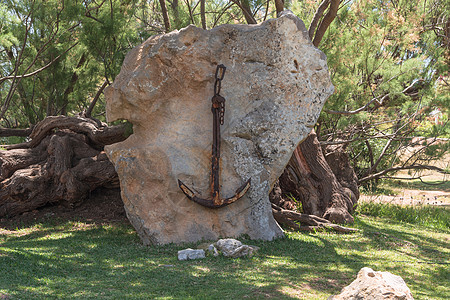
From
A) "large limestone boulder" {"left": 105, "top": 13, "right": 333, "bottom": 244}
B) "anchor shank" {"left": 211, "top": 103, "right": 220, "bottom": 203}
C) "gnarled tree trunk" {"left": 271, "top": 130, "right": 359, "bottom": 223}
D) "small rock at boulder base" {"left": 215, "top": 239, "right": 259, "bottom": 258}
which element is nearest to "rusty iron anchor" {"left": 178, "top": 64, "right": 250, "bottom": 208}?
"anchor shank" {"left": 211, "top": 103, "right": 220, "bottom": 203}

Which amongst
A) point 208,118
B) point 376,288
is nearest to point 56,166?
point 208,118

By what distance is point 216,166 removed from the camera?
5.88m

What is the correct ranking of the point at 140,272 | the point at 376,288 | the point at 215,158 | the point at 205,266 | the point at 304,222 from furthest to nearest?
the point at 304,222
the point at 215,158
the point at 205,266
the point at 140,272
the point at 376,288

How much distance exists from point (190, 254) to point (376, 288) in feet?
7.80

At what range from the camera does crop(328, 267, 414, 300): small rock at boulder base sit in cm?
326

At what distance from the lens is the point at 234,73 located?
636 centimetres

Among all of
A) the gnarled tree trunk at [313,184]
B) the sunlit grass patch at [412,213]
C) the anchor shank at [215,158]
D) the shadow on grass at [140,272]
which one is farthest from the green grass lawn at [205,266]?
the sunlit grass patch at [412,213]

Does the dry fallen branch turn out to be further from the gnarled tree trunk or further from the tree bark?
the tree bark

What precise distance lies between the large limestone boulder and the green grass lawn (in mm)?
464

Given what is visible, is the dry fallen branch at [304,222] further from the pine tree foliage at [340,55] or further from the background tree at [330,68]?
the pine tree foliage at [340,55]

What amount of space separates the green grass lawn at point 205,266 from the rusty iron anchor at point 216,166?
656mm

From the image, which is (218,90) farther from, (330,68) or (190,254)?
(330,68)

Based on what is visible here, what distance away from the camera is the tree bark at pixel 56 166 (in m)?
7.94

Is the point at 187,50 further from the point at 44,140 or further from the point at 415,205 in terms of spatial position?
the point at 415,205
